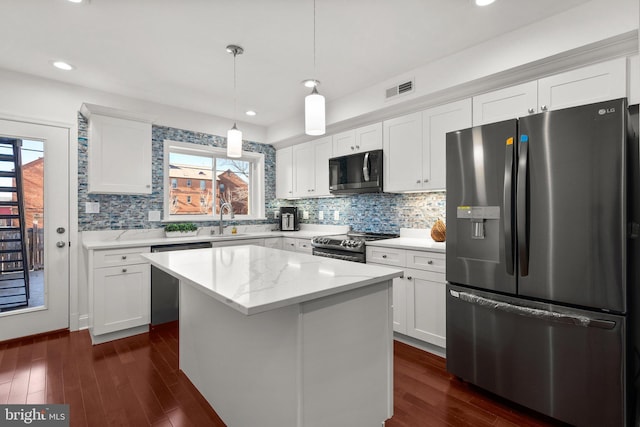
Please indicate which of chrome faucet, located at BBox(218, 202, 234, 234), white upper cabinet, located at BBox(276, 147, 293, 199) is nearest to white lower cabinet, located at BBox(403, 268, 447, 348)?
white upper cabinet, located at BBox(276, 147, 293, 199)

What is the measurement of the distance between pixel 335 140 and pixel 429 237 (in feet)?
5.45

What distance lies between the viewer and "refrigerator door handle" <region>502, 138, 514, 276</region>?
1869 mm

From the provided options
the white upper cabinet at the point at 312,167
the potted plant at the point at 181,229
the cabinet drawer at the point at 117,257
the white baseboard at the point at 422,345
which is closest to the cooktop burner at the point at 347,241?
the white upper cabinet at the point at 312,167

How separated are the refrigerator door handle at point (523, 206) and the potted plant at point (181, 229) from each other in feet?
11.5

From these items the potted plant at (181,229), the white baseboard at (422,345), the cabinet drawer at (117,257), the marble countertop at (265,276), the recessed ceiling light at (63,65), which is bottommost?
the white baseboard at (422,345)

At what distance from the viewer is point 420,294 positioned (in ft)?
8.80

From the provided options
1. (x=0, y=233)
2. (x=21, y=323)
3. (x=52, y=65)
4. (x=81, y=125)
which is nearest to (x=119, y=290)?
(x=21, y=323)

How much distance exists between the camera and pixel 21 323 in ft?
9.94

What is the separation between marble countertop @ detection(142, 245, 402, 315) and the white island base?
0.08m

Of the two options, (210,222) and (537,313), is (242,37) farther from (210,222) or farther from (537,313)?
(537,313)

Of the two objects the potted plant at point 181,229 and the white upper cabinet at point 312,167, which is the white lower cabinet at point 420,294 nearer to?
the white upper cabinet at point 312,167

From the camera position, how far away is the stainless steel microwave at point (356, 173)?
337 cm

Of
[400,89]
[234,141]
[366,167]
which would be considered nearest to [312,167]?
Answer: [366,167]

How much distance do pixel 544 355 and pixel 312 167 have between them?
3.21 meters
